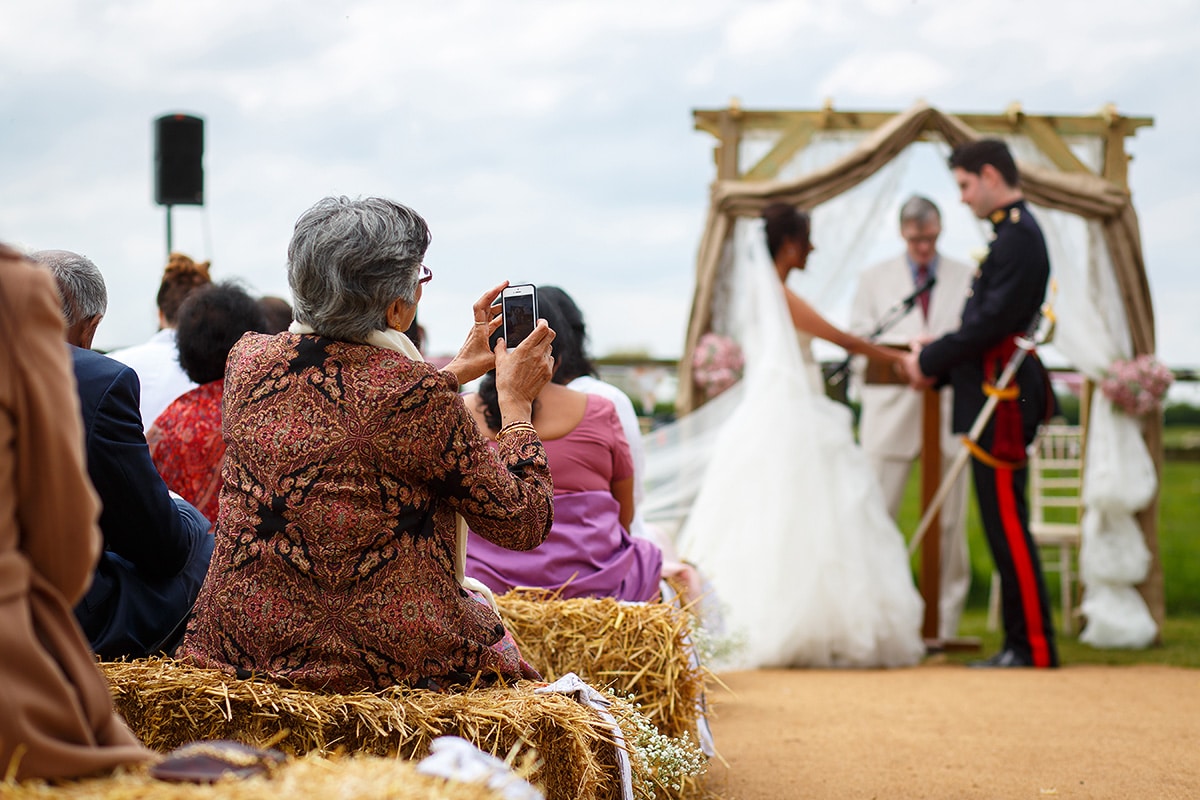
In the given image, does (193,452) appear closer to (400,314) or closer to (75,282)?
(75,282)

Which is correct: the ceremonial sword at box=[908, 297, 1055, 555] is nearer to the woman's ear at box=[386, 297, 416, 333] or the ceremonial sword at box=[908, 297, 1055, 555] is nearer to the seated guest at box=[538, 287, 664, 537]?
the seated guest at box=[538, 287, 664, 537]

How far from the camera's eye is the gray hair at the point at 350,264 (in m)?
2.38

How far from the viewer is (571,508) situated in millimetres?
3744

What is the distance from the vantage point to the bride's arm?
269 inches

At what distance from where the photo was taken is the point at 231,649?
2445 millimetres

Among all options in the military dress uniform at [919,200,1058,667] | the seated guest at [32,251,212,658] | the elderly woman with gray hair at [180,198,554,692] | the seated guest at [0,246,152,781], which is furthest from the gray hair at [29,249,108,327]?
the military dress uniform at [919,200,1058,667]

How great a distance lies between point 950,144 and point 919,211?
48 centimetres

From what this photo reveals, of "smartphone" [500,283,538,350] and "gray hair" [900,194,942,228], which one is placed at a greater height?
"gray hair" [900,194,942,228]

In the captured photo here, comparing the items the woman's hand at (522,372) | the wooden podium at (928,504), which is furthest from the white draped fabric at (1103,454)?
the woman's hand at (522,372)

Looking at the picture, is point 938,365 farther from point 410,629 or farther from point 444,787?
point 444,787

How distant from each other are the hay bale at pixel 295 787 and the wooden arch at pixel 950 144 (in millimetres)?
5824

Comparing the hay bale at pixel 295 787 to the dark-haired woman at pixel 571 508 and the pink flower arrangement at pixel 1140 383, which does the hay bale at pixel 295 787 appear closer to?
the dark-haired woman at pixel 571 508

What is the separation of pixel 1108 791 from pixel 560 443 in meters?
1.94

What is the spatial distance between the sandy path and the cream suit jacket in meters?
1.65
